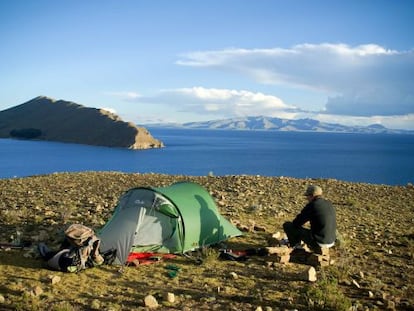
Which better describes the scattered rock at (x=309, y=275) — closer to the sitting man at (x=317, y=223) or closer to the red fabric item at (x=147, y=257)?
the sitting man at (x=317, y=223)

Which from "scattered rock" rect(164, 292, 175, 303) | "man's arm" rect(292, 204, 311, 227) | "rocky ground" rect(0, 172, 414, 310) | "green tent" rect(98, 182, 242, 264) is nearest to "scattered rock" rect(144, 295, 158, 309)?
"rocky ground" rect(0, 172, 414, 310)

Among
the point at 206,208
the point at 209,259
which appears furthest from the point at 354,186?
the point at 209,259

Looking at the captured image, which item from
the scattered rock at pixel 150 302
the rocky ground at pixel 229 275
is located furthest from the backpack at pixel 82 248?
the scattered rock at pixel 150 302

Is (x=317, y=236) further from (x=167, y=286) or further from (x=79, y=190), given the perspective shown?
(x=79, y=190)

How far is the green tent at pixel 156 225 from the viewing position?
1095cm

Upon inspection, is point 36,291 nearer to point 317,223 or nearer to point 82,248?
point 82,248

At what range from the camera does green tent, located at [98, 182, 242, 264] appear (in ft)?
35.9

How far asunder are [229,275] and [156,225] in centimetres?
281

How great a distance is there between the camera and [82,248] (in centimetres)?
965

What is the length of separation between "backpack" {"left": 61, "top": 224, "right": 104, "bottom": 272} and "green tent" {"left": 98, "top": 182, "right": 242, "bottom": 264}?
749 millimetres

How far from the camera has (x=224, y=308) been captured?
770 cm

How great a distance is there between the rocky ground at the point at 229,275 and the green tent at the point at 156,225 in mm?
725

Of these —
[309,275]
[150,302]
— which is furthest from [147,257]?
[309,275]

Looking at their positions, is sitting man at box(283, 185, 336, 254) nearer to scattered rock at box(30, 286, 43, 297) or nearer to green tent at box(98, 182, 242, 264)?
green tent at box(98, 182, 242, 264)
